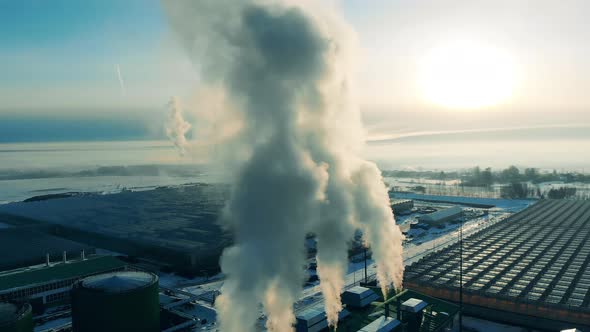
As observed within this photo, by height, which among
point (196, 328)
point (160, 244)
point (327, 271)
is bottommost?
point (196, 328)

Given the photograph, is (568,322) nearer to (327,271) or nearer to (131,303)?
(327,271)

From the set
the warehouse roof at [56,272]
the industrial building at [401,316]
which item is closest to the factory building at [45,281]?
the warehouse roof at [56,272]

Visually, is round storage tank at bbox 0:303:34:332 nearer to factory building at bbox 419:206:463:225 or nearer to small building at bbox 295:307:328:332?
small building at bbox 295:307:328:332

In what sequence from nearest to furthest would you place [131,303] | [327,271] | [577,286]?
[327,271] → [131,303] → [577,286]

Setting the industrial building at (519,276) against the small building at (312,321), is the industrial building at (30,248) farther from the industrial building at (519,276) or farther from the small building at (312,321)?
the industrial building at (519,276)

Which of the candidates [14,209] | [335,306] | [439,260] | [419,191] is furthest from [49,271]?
[419,191]

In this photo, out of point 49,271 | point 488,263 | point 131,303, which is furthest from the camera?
point 488,263

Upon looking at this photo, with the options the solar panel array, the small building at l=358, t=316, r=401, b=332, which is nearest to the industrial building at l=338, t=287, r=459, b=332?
the small building at l=358, t=316, r=401, b=332
